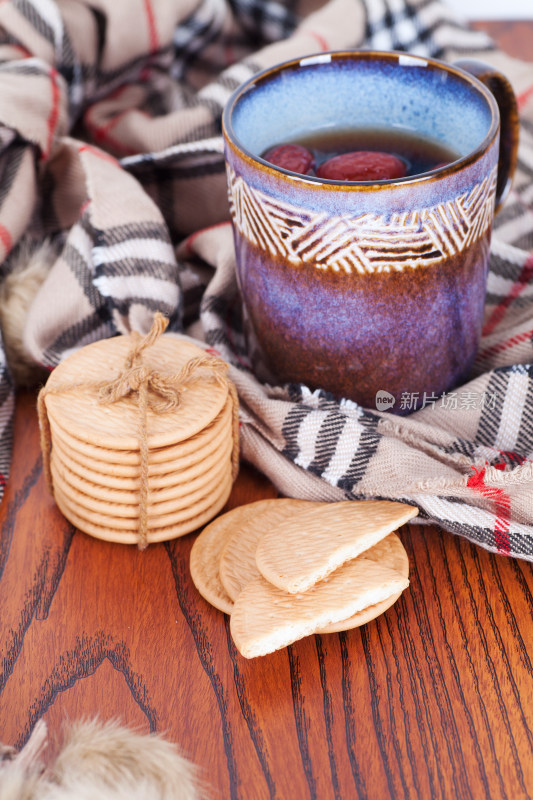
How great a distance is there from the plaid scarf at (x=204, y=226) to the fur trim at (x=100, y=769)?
0.18 metres

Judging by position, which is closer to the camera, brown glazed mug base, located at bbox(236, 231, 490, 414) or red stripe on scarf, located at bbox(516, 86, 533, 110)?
brown glazed mug base, located at bbox(236, 231, 490, 414)

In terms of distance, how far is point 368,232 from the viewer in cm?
43

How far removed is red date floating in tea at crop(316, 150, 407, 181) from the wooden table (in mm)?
210

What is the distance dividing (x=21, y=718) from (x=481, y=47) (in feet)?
2.33

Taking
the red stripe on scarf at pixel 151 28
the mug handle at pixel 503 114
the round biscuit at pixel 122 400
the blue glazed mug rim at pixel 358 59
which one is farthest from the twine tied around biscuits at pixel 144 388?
the red stripe on scarf at pixel 151 28

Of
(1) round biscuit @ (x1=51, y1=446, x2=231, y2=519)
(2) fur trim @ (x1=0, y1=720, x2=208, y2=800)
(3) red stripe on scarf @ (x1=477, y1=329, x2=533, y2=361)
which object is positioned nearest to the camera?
(2) fur trim @ (x1=0, y1=720, x2=208, y2=800)

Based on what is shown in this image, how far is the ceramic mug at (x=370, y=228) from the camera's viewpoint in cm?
43

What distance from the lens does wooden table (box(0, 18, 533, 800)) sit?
38 centimetres

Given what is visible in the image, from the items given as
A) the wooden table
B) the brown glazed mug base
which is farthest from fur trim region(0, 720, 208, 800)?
the brown glazed mug base

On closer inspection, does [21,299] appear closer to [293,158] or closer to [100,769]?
[293,158]

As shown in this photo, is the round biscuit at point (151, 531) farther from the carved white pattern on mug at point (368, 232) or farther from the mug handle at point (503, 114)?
the mug handle at point (503, 114)

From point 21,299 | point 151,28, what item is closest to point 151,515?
point 21,299

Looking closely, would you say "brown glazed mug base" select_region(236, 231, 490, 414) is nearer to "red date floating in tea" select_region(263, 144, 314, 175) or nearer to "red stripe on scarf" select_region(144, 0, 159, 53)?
"red date floating in tea" select_region(263, 144, 314, 175)

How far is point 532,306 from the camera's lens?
0.59 meters
